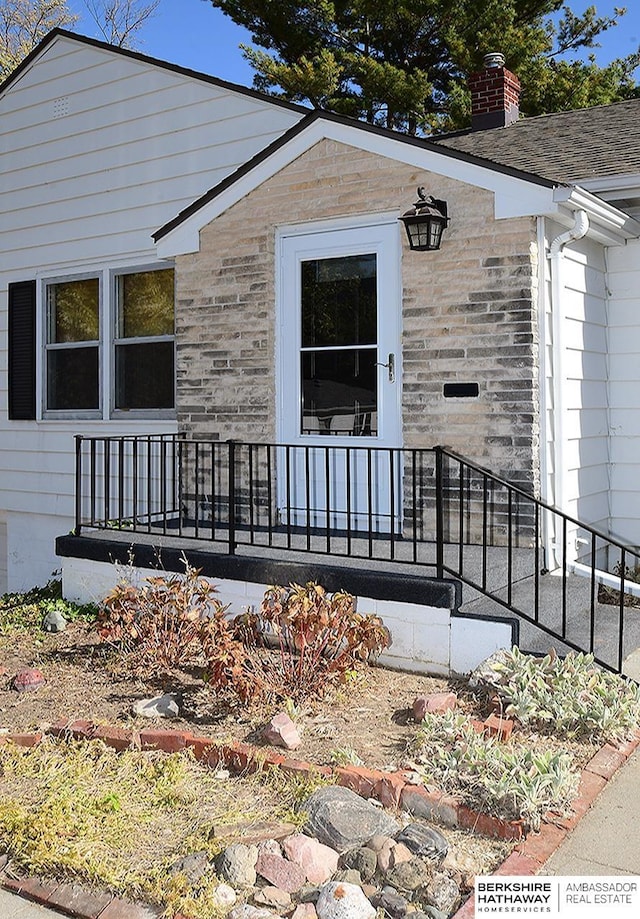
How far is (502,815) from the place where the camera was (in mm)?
3336

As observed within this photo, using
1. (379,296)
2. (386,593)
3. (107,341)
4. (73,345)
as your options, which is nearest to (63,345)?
(73,345)

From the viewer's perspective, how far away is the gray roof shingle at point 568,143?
683 centimetres

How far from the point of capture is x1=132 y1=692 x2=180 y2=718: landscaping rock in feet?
15.0

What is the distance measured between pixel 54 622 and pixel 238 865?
370cm

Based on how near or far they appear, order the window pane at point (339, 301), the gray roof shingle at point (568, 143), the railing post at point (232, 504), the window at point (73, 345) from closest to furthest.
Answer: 1. the railing post at point (232, 504)
2. the window pane at point (339, 301)
3. the gray roof shingle at point (568, 143)
4. the window at point (73, 345)

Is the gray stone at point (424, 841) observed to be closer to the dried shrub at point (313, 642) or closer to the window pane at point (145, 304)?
the dried shrub at point (313, 642)

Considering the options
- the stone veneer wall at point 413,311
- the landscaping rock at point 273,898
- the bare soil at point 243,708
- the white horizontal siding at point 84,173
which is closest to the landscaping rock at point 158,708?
the bare soil at point 243,708

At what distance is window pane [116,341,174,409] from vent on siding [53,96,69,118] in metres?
2.68

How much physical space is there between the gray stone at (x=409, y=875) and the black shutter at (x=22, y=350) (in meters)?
7.59

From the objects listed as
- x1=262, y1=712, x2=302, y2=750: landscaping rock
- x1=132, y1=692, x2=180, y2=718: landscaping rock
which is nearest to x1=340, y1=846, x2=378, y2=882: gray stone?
x1=262, y1=712, x2=302, y2=750: landscaping rock

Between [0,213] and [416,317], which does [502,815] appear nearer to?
[416,317]

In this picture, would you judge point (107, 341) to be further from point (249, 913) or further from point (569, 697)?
point (249, 913)

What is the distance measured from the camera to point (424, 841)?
3.16m

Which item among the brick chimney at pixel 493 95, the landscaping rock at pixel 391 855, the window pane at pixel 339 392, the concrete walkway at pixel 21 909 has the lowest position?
the concrete walkway at pixel 21 909
